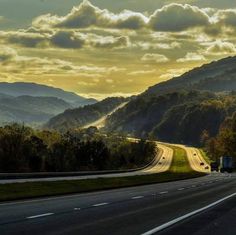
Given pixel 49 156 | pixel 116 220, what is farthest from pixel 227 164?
pixel 116 220

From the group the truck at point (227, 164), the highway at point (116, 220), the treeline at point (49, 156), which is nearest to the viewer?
the highway at point (116, 220)

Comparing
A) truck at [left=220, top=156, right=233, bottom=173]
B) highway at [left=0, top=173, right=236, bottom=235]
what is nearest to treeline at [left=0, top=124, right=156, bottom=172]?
truck at [left=220, top=156, right=233, bottom=173]

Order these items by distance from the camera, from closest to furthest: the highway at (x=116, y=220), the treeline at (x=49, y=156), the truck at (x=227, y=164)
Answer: the highway at (x=116, y=220), the treeline at (x=49, y=156), the truck at (x=227, y=164)

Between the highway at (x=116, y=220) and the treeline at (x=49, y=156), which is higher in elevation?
the treeline at (x=49, y=156)

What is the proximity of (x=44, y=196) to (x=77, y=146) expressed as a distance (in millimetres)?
91927

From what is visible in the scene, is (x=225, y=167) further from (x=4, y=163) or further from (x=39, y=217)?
(x=39, y=217)

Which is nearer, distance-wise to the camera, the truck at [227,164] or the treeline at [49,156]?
the treeline at [49,156]

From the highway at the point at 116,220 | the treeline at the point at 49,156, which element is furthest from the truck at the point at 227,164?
the highway at the point at 116,220

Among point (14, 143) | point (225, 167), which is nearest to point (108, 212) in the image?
point (14, 143)

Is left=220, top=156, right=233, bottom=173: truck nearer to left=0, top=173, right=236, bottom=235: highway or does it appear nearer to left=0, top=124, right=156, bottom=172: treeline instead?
left=0, top=124, right=156, bottom=172: treeline

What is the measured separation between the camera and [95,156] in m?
116

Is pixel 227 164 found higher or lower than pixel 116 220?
higher

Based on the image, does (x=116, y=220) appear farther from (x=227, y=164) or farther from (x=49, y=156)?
(x=227, y=164)

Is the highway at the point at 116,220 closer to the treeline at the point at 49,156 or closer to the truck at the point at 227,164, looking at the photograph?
the treeline at the point at 49,156
